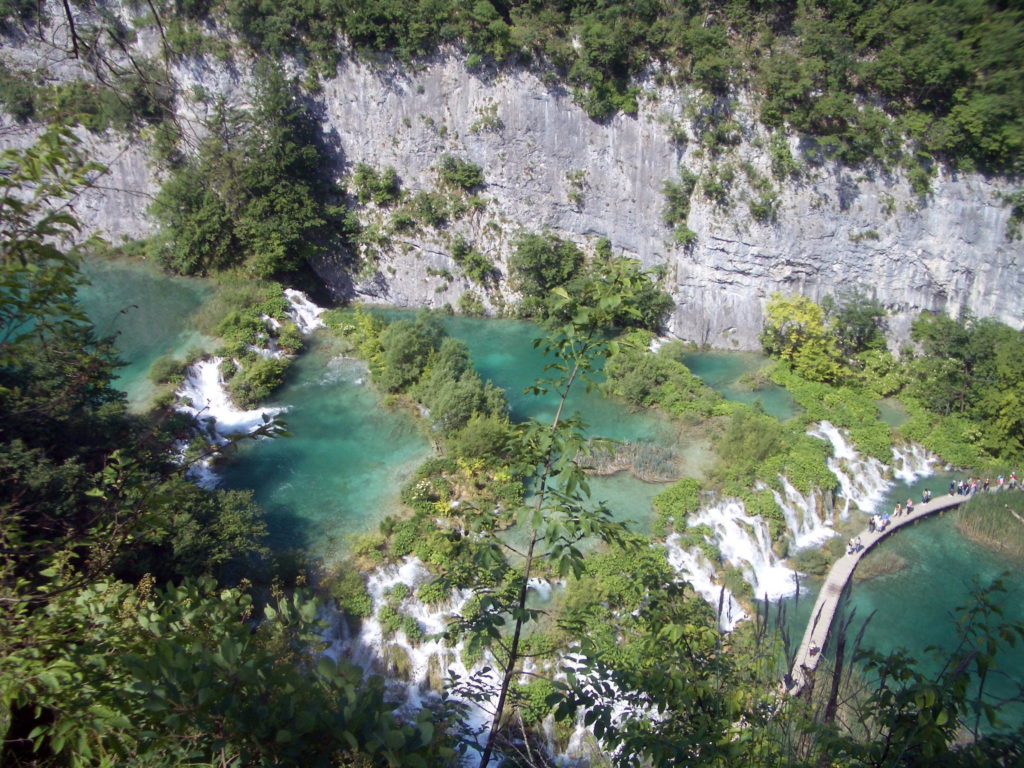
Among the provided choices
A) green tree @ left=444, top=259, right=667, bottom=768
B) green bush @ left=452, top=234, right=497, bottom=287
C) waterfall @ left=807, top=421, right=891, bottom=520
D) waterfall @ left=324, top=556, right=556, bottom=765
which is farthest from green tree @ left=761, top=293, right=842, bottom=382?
green tree @ left=444, top=259, right=667, bottom=768

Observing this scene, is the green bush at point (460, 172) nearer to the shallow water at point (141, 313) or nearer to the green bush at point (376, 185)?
the green bush at point (376, 185)

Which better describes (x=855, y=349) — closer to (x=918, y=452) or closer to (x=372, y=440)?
(x=918, y=452)

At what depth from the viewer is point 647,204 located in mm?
23281

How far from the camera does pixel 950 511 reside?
1527 cm

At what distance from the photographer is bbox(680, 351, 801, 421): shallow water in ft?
61.4

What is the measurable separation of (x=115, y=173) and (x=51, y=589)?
27303mm

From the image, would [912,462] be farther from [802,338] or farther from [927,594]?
[802,338]


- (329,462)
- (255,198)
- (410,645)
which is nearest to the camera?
(410,645)

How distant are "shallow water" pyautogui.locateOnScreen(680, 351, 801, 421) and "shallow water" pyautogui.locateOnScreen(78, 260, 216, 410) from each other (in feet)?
48.2

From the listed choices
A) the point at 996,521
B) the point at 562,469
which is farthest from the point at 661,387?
the point at 562,469

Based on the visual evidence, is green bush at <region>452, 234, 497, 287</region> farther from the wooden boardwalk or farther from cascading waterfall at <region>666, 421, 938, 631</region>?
the wooden boardwalk

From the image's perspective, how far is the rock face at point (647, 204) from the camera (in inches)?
789

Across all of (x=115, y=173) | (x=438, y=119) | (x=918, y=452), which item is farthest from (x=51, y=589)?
(x=115, y=173)

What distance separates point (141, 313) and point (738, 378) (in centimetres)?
1906
